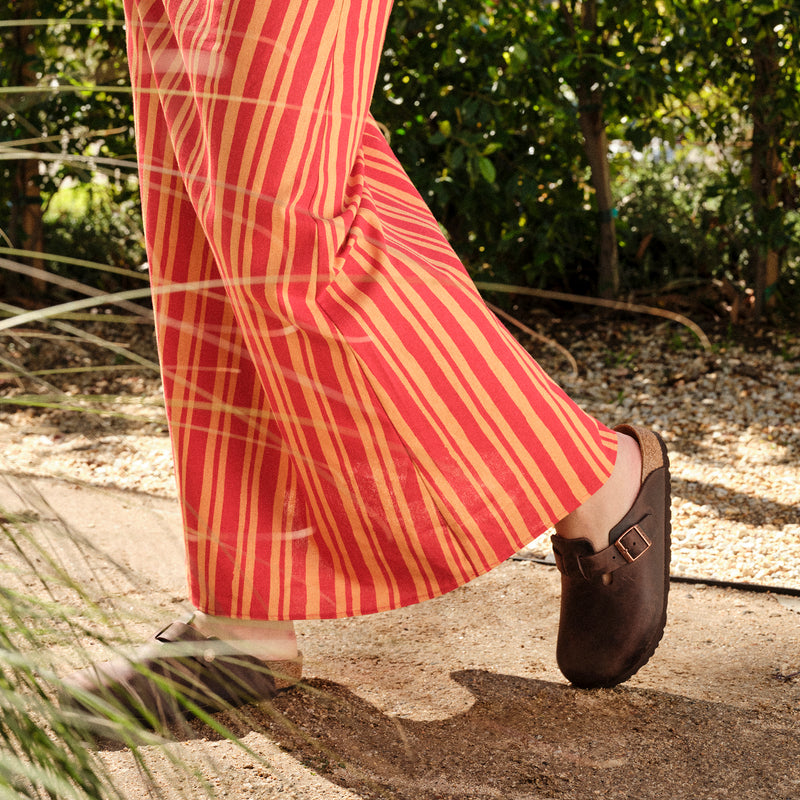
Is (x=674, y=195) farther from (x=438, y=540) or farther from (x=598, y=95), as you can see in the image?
(x=438, y=540)

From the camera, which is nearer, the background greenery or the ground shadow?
the ground shadow

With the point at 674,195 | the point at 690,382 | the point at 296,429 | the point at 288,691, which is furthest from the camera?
the point at 674,195

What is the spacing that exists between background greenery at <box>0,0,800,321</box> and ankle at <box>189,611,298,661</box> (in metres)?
1.82

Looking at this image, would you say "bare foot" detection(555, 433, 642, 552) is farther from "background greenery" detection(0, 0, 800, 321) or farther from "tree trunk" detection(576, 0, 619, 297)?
"tree trunk" detection(576, 0, 619, 297)

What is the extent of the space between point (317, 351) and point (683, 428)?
1.76 metres

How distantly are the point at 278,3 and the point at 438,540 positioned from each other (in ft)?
2.10

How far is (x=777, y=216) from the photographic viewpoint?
3.04m

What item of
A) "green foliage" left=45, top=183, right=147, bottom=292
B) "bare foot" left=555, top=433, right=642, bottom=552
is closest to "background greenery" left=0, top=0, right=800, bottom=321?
"green foliage" left=45, top=183, right=147, bottom=292

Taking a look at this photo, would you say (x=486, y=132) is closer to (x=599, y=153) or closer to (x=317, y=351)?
(x=599, y=153)

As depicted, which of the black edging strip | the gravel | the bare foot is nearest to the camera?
the bare foot

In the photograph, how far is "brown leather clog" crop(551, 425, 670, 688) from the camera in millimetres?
1216

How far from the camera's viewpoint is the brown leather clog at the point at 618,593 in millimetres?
1216

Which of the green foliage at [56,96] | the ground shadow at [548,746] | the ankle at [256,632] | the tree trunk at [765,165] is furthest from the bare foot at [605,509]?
the green foliage at [56,96]

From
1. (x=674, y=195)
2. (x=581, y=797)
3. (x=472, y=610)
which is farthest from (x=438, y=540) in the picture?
(x=674, y=195)
